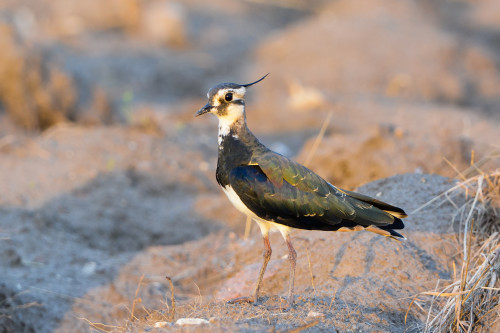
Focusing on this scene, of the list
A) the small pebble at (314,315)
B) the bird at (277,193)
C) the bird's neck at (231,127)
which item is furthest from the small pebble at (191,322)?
the bird's neck at (231,127)

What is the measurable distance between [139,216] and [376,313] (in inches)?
143

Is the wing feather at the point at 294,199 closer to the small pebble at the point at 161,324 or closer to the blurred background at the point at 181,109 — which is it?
the small pebble at the point at 161,324

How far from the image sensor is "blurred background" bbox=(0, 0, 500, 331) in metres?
6.72

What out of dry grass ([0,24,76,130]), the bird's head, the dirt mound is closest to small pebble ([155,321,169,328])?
the dirt mound

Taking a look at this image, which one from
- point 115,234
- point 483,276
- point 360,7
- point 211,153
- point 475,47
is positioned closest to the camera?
point 483,276

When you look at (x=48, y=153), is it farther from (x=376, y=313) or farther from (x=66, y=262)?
(x=376, y=313)

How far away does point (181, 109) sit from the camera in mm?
12016

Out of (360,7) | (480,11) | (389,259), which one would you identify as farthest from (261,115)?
(480,11)

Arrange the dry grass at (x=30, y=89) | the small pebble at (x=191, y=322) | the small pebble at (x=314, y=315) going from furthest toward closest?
the dry grass at (x=30, y=89) → the small pebble at (x=314, y=315) → the small pebble at (x=191, y=322)

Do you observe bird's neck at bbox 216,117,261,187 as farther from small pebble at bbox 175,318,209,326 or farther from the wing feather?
small pebble at bbox 175,318,209,326

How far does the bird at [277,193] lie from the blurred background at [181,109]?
2001mm

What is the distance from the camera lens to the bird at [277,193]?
4180mm

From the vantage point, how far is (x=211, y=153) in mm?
8938

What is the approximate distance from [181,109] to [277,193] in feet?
26.3
